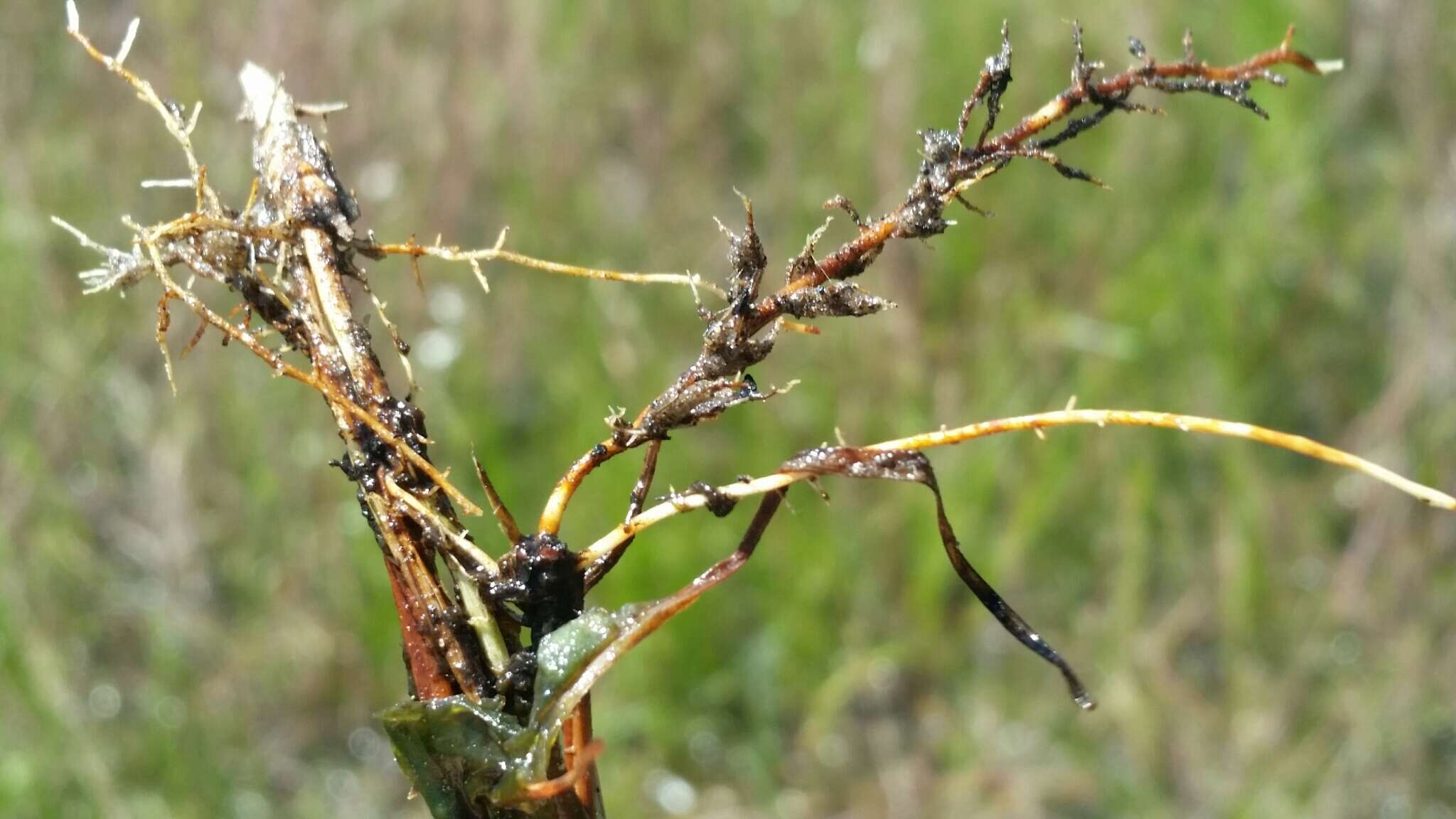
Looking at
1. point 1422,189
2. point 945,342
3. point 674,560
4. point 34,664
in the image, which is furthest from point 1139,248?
point 34,664

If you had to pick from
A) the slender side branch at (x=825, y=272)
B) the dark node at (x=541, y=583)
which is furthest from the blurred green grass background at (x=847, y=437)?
the dark node at (x=541, y=583)

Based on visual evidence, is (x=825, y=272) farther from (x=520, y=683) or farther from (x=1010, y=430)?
(x=520, y=683)

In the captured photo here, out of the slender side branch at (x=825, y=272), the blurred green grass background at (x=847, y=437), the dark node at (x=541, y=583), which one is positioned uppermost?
the blurred green grass background at (x=847, y=437)

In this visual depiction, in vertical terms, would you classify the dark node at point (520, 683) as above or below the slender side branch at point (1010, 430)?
below

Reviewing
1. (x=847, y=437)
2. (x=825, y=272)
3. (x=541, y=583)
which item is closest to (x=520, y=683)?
(x=541, y=583)

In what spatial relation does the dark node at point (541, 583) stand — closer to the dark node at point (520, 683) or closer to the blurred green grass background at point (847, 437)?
the dark node at point (520, 683)

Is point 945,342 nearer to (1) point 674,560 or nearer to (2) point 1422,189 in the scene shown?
(1) point 674,560

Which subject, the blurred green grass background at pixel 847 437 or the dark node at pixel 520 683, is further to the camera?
the blurred green grass background at pixel 847 437

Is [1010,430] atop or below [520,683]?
atop

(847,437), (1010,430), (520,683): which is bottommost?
(520,683)
